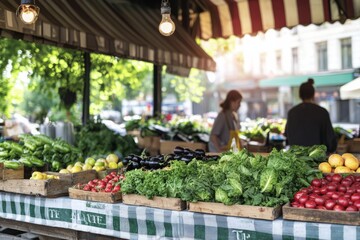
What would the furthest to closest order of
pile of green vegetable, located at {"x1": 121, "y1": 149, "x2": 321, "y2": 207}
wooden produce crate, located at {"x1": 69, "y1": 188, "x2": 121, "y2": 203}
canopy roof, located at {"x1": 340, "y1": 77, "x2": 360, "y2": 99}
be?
canopy roof, located at {"x1": 340, "y1": 77, "x2": 360, "y2": 99} < wooden produce crate, located at {"x1": 69, "y1": 188, "x2": 121, "y2": 203} < pile of green vegetable, located at {"x1": 121, "y1": 149, "x2": 321, "y2": 207}

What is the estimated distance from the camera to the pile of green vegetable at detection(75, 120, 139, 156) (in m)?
7.22

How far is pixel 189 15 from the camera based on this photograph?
9.89 m

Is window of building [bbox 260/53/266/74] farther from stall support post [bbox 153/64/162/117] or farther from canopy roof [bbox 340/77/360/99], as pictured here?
canopy roof [bbox 340/77/360/99]

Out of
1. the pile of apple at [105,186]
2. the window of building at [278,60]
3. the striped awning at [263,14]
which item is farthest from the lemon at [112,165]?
the window of building at [278,60]

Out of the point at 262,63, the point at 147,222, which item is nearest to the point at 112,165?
the point at 147,222

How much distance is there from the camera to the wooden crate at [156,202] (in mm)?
3545

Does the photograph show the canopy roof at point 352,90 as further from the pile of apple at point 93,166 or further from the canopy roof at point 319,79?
the canopy roof at point 319,79

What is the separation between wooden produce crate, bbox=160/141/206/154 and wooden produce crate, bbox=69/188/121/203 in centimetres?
387

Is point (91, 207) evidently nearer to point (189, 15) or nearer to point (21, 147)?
point (21, 147)

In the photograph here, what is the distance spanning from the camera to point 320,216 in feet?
9.94

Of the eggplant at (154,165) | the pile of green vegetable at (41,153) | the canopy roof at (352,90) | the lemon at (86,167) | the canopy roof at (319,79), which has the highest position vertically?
the canopy roof at (319,79)

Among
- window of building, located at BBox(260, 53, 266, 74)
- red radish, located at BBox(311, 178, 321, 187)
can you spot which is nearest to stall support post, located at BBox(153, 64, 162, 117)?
red radish, located at BBox(311, 178, 321, 187)

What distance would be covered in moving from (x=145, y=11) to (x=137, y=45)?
5.67ft

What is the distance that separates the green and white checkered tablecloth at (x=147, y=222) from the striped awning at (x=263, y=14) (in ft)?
19.8
